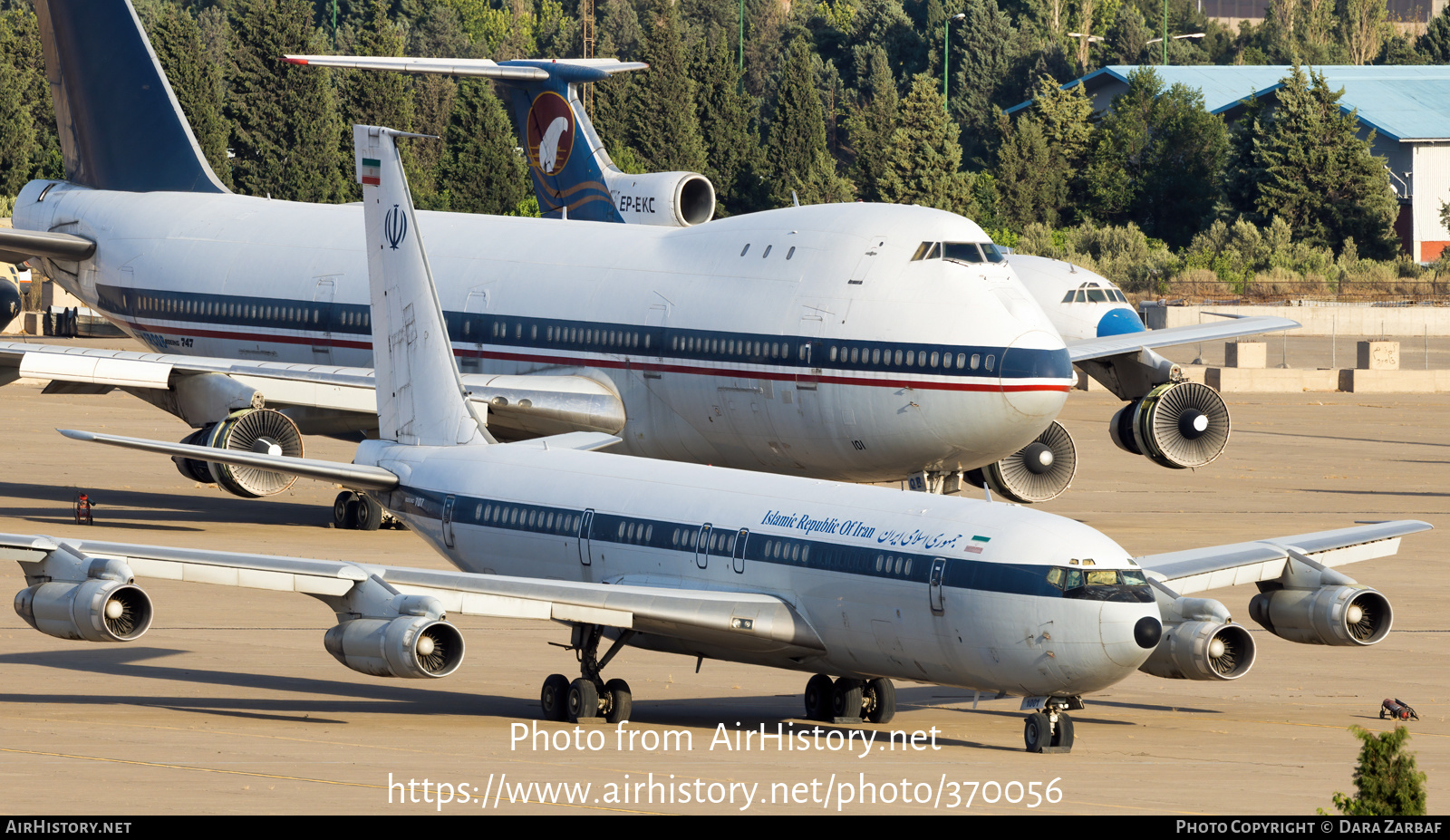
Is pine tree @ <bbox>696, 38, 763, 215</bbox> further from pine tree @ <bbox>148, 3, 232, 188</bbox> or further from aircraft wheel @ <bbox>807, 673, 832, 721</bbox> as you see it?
aircraft wheel @ <bbox>807, 673, 832, 721</bbox>

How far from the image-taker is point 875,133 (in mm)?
152500

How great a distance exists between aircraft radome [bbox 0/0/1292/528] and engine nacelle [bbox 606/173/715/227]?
489 mm

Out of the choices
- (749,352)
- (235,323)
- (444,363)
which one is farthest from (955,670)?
(235,323)

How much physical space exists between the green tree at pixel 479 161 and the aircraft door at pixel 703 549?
104m

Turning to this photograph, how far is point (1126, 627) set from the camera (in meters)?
23.0

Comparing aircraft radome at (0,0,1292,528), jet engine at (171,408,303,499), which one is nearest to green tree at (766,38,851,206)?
aircraft radome at (0,0,1292,528)

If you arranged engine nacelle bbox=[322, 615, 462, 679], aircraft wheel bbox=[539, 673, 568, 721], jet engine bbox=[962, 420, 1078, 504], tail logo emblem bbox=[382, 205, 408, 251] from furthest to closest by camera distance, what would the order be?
1. jet engine bbox=[962, 420, 1078, 504]
2. tail logo emblem bbox=[382, 205, 408, 251]
3. aircraft wheel bbox=[539, 673, 568, 721]
4. engine nacelle bbox=[322, 615, 462, 679]

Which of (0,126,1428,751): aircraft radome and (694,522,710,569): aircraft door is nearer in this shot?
(0,126,1428,751): aircraft radome

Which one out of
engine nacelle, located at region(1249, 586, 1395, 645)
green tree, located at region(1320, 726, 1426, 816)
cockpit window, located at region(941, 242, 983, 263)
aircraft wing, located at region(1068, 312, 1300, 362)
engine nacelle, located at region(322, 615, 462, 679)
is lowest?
engine nacelle, located at region(1249, 586, 1395, 645)

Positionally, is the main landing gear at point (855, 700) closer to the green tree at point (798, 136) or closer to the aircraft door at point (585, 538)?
the aircraft door at point (585, 538)

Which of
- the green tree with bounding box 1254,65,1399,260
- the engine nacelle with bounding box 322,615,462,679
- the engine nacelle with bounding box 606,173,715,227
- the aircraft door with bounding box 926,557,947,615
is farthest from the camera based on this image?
the green tree with bounding box 1254,65,1399,260

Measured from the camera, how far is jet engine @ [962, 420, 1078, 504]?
43219 mm

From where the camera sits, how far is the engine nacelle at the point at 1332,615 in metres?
27.1

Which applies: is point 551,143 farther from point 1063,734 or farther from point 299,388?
point 1063,734
